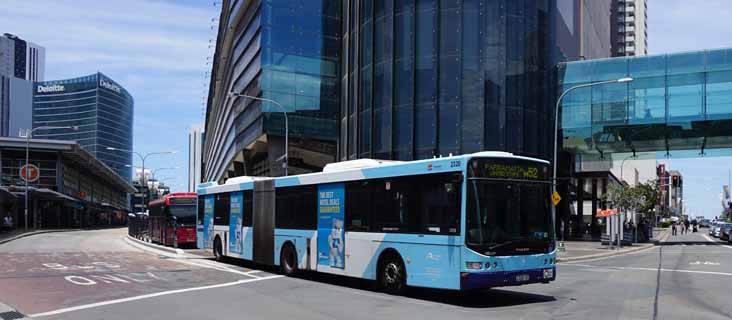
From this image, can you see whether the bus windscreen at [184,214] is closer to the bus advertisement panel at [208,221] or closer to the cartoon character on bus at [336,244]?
the bus advertisement panel at [208,221]

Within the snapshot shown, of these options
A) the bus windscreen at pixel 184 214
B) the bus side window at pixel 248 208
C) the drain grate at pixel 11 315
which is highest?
the bus side window at pixel 248 208

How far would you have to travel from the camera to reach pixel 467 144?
135ft

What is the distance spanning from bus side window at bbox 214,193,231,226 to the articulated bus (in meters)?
5.61

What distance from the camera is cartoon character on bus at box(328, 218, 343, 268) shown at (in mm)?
17314

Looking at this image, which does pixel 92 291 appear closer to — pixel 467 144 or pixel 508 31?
pixel 467 144

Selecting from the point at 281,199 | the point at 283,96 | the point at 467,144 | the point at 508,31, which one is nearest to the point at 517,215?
the point at 281,199

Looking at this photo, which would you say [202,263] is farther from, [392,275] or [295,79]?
[295,79]

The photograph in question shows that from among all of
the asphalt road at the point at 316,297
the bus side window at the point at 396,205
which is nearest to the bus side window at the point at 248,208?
the asphalt road at the point at 316,297

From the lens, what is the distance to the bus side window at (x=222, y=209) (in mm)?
24594

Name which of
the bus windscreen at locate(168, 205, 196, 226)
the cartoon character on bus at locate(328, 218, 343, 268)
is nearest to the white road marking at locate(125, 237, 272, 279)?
the bus windscreen at locate(168, 205, 196, 226)

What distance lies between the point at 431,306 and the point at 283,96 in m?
41.0

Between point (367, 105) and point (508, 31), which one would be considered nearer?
point (508, 31)

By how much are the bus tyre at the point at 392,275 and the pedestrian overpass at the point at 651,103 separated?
114 ft

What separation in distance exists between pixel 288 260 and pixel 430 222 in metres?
6.88
